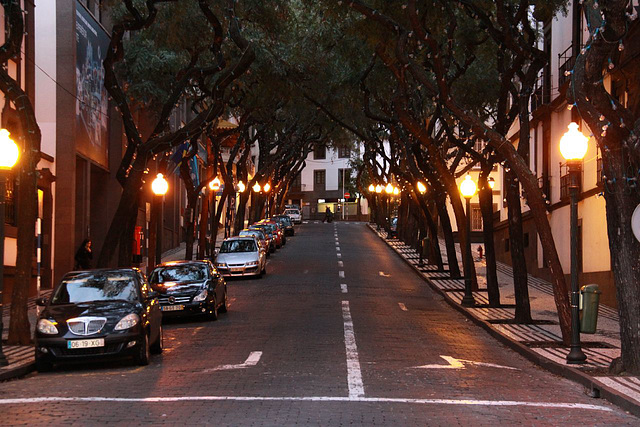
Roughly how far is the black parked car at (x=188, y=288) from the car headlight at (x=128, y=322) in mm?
6228

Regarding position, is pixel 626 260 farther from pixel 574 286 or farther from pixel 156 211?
pixel 156 211

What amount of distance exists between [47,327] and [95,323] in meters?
0.73

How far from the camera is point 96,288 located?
1511cm

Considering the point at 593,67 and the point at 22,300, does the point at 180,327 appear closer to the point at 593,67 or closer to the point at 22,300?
the point at 22,300

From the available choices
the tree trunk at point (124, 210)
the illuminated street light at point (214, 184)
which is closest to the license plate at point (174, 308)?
the tree trunk at point (124, 210)

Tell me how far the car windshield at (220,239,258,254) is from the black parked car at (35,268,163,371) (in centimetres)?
1984

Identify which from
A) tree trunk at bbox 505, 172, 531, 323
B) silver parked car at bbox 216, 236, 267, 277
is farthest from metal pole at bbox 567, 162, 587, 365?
silver parked car at bbox 216, 236, 267, 277

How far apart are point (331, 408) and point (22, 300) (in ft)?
27.8

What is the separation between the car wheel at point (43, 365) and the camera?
13.8 metres

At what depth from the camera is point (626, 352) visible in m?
12.8

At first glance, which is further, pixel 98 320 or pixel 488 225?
pixel 488 225

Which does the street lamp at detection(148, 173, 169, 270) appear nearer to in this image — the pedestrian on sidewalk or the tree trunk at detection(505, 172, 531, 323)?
the pedestrian on sidewalk

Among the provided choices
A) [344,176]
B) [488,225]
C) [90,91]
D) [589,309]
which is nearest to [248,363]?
[589,309]

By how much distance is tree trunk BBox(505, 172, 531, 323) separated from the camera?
20.2m
